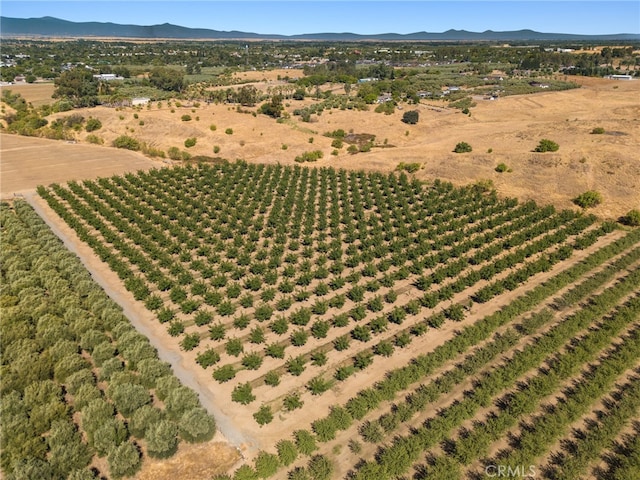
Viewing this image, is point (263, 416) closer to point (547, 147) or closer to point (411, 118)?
point (547, 147)

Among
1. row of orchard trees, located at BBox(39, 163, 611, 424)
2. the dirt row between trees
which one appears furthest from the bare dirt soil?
the dirt row between trees

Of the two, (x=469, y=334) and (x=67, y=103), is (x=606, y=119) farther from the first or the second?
(x=67, y=103)

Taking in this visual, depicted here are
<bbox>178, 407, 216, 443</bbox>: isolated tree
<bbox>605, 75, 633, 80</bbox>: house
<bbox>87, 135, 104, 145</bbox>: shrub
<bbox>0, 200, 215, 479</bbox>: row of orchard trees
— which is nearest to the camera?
<bbox>0, 200, 215, 479</bbox>: row of orchard trees

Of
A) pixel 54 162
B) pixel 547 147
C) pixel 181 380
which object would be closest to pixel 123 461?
pixel 181 380

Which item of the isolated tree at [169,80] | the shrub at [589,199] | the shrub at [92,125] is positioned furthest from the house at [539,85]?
the shrub at [92,125]

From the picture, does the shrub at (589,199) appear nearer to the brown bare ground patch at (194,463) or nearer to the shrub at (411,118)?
the brown bare ground patch at (194,463)

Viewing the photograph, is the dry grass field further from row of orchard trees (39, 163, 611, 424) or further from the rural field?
row of orchard trees (39, 163, 611, 424)
